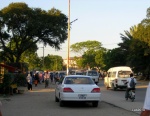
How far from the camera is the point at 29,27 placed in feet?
178

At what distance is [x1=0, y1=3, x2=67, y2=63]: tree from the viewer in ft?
176

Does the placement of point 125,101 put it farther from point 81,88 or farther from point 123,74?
point 123,74

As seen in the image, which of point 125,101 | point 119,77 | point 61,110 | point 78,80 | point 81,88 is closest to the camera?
point 61,110

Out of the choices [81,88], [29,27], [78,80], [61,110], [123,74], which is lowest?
[61,110]

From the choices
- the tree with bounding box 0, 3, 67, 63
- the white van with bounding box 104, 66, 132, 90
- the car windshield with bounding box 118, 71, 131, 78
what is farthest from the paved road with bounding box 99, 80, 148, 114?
the tree with bounding box 0, 3, 67, 63

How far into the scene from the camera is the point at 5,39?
5703cm

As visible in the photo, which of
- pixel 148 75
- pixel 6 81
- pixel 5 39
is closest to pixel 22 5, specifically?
pixel 5 39

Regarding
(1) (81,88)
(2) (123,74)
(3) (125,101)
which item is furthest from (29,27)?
(1) (81,88)

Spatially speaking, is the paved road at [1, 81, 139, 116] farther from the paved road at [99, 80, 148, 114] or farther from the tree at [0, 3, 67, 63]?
Answer: the tree at [0, 3, 67, 63]

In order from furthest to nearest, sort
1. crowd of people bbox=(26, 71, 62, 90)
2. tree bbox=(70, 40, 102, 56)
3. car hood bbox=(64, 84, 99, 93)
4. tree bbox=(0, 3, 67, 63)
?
1. tree bbox=(70, 40, 102, 56)
2. tree bbox=(0, 3, 67, 63)
3. crowd of people bbox=(26, 71, 62, 90)
4. car hood bbox=(64, 84, 99, 93)

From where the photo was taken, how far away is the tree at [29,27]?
2110 inches

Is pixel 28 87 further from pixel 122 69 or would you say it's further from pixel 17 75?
pixel 122 69

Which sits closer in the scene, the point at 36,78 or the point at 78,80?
the point at 78,80

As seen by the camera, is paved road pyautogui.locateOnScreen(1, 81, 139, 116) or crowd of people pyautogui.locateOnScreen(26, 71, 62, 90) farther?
crowd of people pyautogui.locateOnScreen(26, 71, 62, 90)
